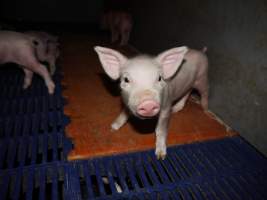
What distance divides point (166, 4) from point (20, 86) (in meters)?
2.48

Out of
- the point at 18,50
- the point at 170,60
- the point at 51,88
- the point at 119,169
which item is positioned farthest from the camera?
the point at 51,88

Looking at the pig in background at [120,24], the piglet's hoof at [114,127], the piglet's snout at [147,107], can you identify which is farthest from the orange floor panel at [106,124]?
the pig in background at [120,24]

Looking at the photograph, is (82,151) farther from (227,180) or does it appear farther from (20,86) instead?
(20,86)

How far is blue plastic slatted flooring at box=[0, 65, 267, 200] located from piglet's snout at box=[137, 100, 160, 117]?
55cm

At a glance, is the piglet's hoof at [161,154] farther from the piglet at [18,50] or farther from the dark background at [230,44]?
the piglet at [18,50]

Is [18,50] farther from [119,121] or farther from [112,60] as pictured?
[119,121]

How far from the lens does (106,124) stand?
2.57 meters

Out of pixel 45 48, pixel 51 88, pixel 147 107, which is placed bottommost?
pixel 51 88

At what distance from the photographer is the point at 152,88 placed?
1.85 metres

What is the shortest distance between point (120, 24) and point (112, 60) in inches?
138

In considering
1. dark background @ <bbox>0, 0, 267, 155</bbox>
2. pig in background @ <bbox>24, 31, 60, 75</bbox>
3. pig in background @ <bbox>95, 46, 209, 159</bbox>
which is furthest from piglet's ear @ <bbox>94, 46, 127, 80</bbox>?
pig in background @ <bbox>24, 31, 60, 75</bbox>

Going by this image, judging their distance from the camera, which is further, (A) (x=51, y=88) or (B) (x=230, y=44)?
(A) (x=51, y=88)

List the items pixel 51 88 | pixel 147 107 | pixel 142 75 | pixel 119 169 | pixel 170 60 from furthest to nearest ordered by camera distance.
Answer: pixel 51 88 → pixel 170 60 → pixel 119 169 → pixel 142 75 → pixel 147 107

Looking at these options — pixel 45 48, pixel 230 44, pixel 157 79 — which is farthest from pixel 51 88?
pixel 230 44
